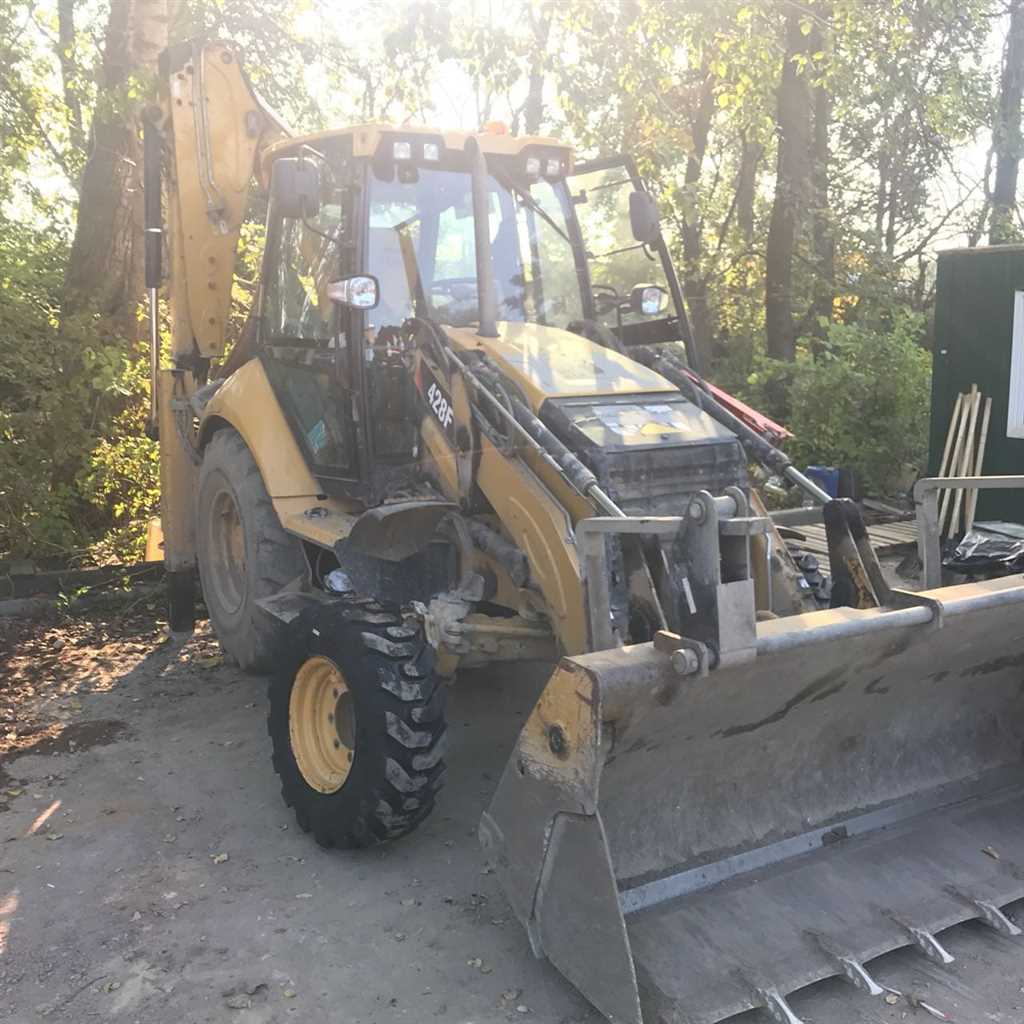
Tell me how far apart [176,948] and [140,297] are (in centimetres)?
639

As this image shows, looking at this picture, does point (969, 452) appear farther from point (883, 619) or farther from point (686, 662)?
point (686, 662)

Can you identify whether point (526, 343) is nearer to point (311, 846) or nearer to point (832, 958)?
point (311, 846)

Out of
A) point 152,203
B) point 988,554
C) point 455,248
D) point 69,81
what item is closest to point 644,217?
point 455,248

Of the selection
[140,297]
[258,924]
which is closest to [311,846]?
[258,924]

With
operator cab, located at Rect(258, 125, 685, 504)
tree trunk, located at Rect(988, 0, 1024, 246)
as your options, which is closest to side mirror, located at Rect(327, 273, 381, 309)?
operator cab, located at Rect(258, 125, 685, 504)

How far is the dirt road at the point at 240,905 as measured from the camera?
3193mm

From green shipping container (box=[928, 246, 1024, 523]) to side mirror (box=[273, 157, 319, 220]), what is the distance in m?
6.54

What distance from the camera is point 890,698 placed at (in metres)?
3.88

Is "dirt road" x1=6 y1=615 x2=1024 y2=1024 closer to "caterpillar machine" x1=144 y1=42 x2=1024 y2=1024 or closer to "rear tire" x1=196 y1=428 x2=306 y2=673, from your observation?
"caterpillar machine" x1=144 y1=42 x2=1024 y2=1024

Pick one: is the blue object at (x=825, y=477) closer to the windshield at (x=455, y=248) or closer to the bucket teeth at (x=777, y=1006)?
the windshield at (x=455, y=248)

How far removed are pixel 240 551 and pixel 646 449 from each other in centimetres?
296

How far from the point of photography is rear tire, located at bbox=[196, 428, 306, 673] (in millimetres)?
5430

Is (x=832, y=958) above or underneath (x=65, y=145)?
underneath

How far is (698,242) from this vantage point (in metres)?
16.3
